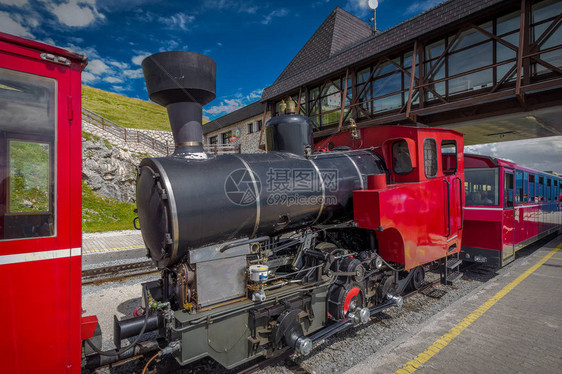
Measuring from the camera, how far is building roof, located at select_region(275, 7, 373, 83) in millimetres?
17578

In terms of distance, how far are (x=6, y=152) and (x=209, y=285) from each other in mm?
2062

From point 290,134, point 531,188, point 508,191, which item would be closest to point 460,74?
point 508,191

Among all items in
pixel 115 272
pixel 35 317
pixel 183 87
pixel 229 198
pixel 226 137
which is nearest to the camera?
pixel 35 317

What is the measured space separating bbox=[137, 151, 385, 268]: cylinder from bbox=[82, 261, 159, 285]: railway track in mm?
4130

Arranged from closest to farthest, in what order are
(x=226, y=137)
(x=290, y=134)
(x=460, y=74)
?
(x=290, y=134) < (x=460, y=74) < (x=226, y=137)

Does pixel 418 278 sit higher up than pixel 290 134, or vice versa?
pixel 290 134

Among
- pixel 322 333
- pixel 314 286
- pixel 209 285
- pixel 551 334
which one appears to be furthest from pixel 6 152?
pixel 551 334

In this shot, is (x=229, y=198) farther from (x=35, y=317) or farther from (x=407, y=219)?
(x=407, y=219)

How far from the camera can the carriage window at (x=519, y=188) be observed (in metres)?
8.60

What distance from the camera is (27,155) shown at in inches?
91.0

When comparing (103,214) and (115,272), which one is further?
(103,214)

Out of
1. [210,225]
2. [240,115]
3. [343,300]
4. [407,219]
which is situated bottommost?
[343,300]

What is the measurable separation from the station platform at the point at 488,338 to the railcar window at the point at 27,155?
3.59 metres

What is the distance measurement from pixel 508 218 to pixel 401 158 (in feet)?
15.5
